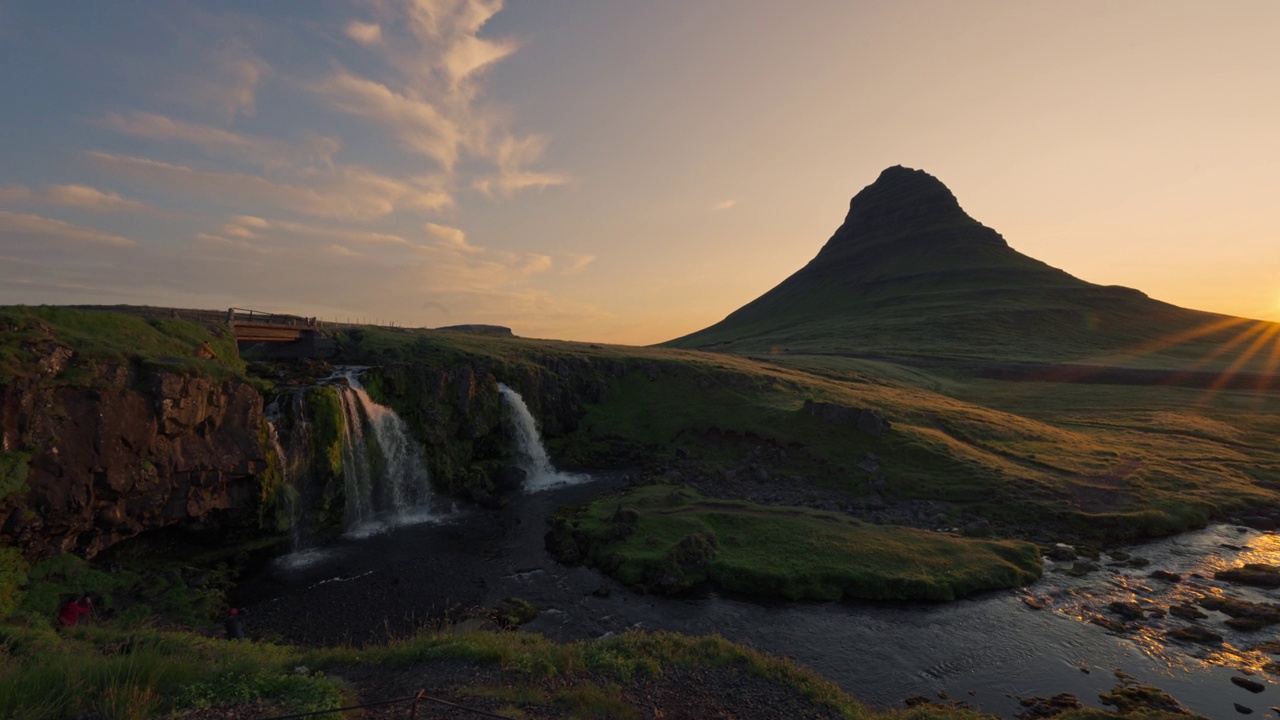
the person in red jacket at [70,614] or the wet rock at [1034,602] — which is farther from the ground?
the person in red jacket at [70,614]

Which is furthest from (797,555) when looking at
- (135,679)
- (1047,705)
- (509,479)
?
(135,679)

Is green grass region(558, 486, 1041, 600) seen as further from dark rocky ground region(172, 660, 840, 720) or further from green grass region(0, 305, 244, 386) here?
green grass region(0, 305, 244, 386)

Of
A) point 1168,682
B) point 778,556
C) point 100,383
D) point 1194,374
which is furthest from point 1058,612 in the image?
point 1194,374

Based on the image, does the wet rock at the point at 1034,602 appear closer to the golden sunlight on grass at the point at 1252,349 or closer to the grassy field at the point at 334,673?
the grassy field at the point at 334,673

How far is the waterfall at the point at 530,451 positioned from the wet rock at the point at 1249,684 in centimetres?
4502

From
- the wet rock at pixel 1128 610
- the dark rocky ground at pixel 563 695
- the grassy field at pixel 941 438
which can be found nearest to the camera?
the dark rocky ground at pixel 563 695

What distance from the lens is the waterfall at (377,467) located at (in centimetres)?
4378

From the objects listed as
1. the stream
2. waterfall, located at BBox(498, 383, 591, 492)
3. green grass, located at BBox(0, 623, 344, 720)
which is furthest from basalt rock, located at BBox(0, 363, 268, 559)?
waterfall, located at BBox(498, 383, 591, 492)

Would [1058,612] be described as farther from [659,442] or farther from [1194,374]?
[1194,374]

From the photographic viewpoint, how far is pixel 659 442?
62938mm

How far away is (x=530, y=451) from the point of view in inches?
2312

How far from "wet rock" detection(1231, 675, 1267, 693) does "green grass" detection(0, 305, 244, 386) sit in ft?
188

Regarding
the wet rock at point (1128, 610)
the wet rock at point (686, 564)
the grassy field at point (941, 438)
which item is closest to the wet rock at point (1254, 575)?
the grassy field at point (941, 438)

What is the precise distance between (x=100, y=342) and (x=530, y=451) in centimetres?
3520
